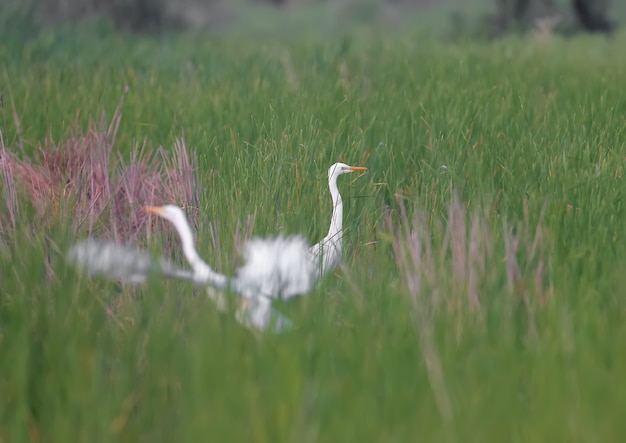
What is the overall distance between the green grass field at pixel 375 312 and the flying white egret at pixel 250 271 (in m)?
0.05

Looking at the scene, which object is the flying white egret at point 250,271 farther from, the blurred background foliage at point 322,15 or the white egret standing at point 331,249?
the blurred background foliage at point 322,15

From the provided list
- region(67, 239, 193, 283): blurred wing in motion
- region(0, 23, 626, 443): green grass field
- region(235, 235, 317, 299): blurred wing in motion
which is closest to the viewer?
region(0, 23, 626, 443): green grass field

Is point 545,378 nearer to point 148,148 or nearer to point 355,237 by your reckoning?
point 355,237

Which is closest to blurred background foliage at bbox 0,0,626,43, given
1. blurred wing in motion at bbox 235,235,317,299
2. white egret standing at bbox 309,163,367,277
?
white egret standing at bbox 309,163,367,277

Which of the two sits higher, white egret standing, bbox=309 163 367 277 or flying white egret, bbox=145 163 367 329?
flying white egret, bbox=145 163 367 329

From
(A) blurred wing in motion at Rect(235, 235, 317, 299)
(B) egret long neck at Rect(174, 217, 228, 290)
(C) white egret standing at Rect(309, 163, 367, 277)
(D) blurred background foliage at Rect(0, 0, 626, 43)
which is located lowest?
(D) blurred background foliage at Rect(0, 0, 626, 43)

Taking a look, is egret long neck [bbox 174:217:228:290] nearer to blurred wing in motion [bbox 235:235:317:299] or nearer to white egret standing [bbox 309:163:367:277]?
blurred wing in motion [bbox 235:235:317:299]

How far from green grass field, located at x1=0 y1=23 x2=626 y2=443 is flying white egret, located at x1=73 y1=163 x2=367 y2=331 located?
0.05 m

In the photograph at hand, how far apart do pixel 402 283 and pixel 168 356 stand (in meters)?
0.67

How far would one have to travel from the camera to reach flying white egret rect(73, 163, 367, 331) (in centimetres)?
228

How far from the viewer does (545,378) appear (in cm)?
215

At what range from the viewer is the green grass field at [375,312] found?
200cm

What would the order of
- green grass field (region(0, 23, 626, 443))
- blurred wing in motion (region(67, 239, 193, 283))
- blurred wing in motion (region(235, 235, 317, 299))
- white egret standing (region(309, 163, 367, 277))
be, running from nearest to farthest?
green grass field (region(0, 23, 626, 443)) → blurred wing in motion (region(67, 239, 193, 283)) → blurred wing in motion (region(235, 235, 317, 299)) → white egret standing (region(309, 163, 367, 277))

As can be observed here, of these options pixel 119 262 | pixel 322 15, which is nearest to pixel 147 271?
pixel 119 262
